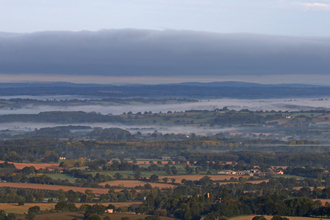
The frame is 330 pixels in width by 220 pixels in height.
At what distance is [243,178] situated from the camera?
7619 cm

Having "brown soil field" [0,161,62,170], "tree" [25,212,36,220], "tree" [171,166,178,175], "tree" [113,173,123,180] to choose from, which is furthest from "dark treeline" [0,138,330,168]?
"tree" [25,212,36,220]

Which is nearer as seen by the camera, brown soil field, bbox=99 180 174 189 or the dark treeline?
brown soil field, bbox=99 180 174 189

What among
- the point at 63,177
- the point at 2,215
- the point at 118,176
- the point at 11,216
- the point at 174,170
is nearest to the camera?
the point at 11,216

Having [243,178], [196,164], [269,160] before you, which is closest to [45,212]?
[243,178]

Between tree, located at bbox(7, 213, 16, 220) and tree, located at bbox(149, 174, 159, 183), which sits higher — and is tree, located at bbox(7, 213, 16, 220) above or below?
above

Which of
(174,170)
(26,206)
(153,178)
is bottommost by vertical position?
(153,178)

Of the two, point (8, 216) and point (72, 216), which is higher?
point (8, 216)

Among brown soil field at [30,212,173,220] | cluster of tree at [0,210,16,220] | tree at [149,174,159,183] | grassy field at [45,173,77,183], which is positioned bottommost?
grassy field at [45,173,77,183]

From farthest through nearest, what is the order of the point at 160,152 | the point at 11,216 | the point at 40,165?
1. the point at 160,152
2. the point at 40,165
3. the point at 11,216

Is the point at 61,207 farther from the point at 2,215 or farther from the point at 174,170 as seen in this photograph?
the point at 174,170

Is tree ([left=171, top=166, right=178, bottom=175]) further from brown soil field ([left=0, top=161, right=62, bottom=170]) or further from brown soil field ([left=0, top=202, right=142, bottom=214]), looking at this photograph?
brown soil field ([left=0, top=202, right=142, bottom=214])

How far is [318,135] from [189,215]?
4292 inches

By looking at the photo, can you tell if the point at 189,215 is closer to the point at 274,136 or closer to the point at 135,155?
the point at 135,155

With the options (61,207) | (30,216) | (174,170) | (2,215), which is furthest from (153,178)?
(2,215)
